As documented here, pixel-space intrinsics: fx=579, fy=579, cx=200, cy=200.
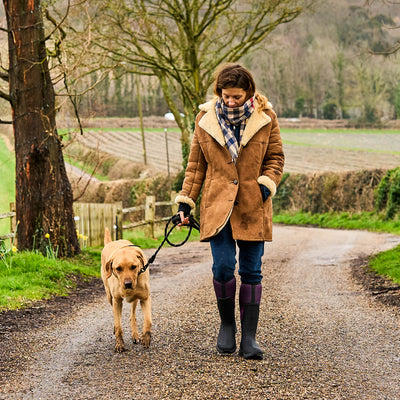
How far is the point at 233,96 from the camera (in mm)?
4312

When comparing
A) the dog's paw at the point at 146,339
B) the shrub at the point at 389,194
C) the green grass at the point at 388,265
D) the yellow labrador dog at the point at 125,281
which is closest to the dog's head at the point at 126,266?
the yellow labrador dog at the point at 125,281

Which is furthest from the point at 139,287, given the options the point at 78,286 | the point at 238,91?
the point at 78,286

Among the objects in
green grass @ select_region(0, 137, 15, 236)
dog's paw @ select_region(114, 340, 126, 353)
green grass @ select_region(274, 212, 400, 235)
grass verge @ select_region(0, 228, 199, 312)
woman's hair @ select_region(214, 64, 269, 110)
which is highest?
woman's hair @ select_region(214, 64, 269, 110)

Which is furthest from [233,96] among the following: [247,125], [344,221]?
[344,221]

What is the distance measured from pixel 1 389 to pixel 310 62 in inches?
2469

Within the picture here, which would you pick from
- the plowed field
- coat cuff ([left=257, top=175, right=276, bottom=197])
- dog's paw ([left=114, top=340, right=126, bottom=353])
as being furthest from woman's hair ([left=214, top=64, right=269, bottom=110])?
the plowed field

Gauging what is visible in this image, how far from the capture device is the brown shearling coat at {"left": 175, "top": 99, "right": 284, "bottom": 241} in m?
4.34

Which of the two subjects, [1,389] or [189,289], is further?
[189,289]

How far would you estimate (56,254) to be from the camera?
9.61 metres

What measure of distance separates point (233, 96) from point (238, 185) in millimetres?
667

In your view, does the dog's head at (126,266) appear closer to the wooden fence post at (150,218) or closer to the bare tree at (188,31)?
the wooden fence post at (150,218)

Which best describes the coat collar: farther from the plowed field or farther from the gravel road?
the plowed field

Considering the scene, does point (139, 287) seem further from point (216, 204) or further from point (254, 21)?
point (254, 21)

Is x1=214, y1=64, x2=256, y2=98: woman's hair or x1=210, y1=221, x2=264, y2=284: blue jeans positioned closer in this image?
x1=214, y1=64, x2=256, y2=98: woman's hair
